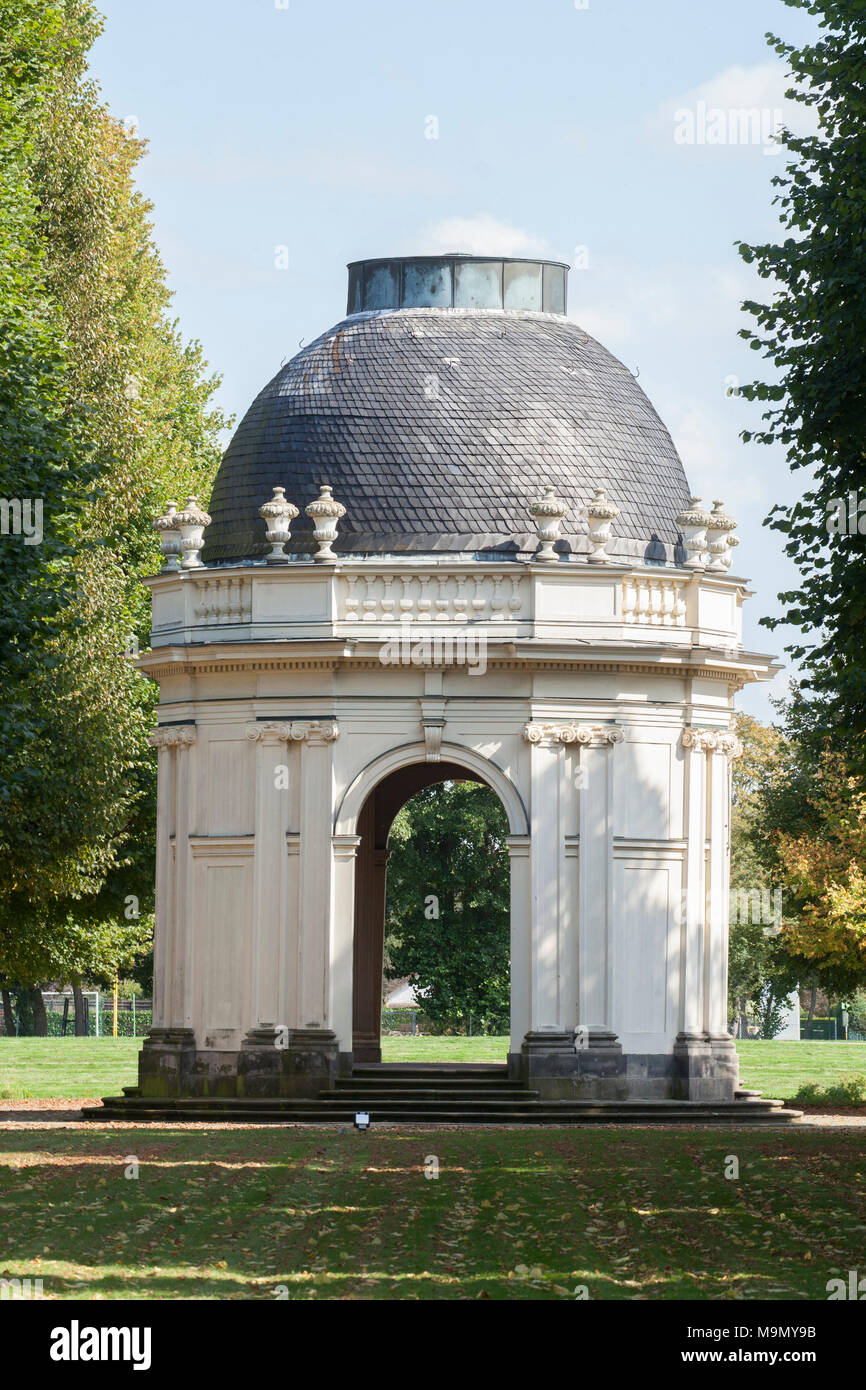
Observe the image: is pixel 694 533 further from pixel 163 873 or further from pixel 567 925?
pixel 163 873

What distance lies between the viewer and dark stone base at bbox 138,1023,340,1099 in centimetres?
3117

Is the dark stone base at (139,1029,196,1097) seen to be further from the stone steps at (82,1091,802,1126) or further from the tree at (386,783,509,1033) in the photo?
the tree at (386,783,509,1033)

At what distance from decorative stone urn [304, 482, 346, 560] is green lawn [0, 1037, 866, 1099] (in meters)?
12.9

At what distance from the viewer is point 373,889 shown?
37562 mm

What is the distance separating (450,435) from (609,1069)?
9.57m

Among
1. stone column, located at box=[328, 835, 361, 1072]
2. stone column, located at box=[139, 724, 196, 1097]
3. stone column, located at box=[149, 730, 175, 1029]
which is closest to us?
stone column, located at box=[328, 835, 361, 1072]

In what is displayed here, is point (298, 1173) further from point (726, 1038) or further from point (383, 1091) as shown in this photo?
point (726, 1038)

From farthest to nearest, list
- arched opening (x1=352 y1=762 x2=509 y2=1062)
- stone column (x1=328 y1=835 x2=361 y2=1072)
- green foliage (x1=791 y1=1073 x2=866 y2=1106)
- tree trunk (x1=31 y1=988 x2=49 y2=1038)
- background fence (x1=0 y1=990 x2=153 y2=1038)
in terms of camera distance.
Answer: background fence (x1=0 y1=990 x2=153 y2=1038) < tree trunk (x1=31 y1=988 x2=49 y2=1038) < arched opening (x1=352 y1=762 x2=509 y2=1062) < green foliage (x1=791 y1=1073 x2=866 y2=1106) < stone column (x1=328 y1=835 x2=361 y2=1072)

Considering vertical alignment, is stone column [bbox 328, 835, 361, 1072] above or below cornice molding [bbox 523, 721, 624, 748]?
below

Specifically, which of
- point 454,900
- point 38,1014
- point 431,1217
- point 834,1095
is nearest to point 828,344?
point 431,1217

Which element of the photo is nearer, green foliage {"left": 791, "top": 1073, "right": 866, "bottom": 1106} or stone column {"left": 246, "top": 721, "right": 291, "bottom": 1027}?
stone column {"left": 246, "top": 721, "right": 291, "bottom": 1027}

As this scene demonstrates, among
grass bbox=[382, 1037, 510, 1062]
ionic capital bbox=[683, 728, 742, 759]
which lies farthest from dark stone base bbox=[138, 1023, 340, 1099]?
grass bbox=[382, 1037, 510, 1062]

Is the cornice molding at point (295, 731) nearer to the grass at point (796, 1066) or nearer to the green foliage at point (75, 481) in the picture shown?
the green foliage at point (75, 481)
